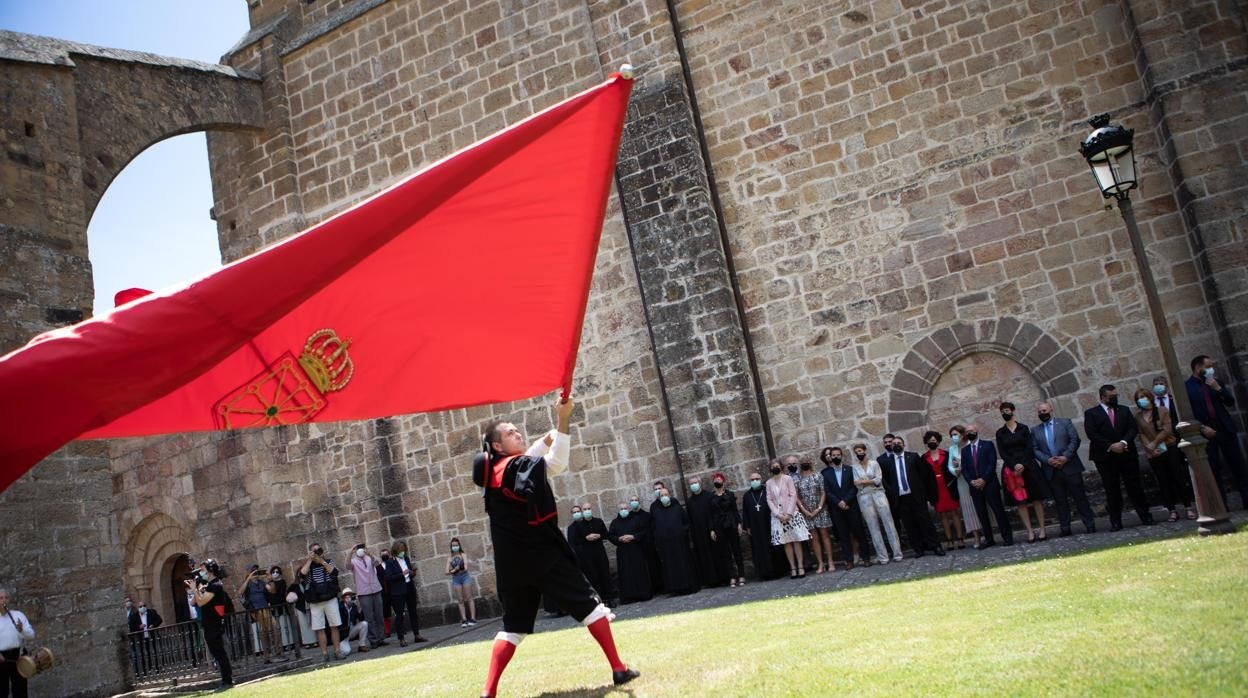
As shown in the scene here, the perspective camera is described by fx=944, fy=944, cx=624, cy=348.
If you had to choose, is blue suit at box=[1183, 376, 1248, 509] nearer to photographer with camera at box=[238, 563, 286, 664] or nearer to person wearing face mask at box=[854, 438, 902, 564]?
person wearing face mask at box=[854, 438, 902, 564]

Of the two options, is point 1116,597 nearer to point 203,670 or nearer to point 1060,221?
point 1060,221

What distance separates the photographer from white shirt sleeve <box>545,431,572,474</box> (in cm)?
518

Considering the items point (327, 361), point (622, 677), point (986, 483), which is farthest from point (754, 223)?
point (327, 361)

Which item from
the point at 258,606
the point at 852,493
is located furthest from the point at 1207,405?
the point at 258,606

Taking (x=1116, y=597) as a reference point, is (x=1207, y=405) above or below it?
above

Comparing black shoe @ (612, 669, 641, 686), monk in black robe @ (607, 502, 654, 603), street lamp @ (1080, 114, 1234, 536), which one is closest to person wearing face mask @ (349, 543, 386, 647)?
monk in black robe @ (607, 502, 654, 603)

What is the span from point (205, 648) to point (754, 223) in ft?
32.1

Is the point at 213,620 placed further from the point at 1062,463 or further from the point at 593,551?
the point at 1062,463

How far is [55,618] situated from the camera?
10.7 m

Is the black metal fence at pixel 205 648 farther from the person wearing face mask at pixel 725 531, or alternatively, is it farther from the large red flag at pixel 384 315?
the large red flag at pixel 384 315

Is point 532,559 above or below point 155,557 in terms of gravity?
below

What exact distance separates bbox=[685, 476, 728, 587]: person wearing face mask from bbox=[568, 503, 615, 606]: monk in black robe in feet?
4.18

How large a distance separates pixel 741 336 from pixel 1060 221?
4185 mm

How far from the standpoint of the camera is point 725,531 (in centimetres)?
1188
